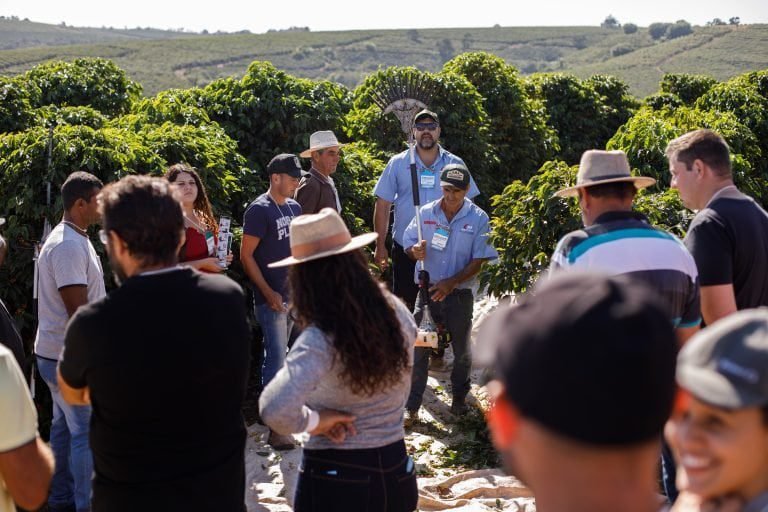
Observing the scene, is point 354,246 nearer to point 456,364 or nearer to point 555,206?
point 555,206

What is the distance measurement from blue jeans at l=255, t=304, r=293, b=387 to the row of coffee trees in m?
1.37

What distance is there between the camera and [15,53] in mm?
63312

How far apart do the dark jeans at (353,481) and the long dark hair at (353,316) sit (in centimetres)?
26

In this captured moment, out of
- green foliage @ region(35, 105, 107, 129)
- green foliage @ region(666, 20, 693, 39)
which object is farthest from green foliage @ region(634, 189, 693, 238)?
green foliage @ region(666, 20, 693, 39)

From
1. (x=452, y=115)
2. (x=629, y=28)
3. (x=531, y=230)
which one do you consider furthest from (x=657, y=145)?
(x=629, y=28)

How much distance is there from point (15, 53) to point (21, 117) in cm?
6181

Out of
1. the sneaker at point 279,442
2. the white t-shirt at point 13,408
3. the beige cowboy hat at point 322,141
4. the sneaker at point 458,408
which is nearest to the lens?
the white t-shirt at point 13,408

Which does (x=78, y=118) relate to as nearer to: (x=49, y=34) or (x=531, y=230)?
(x=531, y=230)

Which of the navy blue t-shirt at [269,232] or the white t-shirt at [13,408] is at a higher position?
the white t-shirt at [13,408]

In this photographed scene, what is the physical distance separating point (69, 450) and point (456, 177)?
331 cm

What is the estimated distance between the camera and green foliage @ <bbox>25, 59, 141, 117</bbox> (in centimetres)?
1318

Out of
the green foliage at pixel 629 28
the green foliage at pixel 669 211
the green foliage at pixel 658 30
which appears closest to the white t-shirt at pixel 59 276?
the green foliage at pixel 669 211

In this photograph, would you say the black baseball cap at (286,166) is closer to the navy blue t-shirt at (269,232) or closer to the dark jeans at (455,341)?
the navy blue t-shirt at (269,232)

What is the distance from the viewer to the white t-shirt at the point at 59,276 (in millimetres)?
4316
